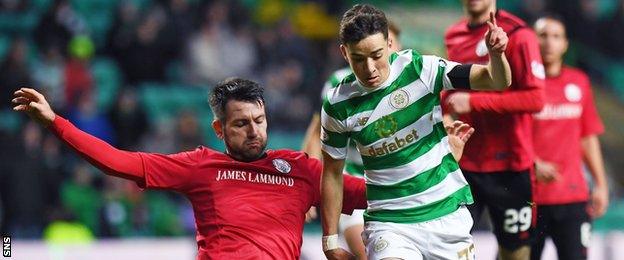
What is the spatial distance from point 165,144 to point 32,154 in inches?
61.2

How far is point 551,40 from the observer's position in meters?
8.41

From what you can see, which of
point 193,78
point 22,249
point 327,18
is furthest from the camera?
point 327,18

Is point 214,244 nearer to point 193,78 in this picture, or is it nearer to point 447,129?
point 447,129

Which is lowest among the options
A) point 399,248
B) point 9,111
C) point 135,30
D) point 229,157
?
point 399,248

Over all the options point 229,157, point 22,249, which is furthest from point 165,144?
point 229,157

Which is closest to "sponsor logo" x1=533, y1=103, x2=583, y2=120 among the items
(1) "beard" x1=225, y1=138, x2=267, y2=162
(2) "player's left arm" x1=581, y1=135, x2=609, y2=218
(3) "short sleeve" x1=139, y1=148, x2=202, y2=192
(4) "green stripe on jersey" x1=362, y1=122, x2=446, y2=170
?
(2) "player's left arm" x1=581, y1=135, x2=609, y2=218

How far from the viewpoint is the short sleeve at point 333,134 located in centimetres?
601

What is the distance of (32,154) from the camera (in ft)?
39.7

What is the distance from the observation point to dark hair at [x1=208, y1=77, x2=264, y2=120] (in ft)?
19.8

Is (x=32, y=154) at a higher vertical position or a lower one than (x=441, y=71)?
higher

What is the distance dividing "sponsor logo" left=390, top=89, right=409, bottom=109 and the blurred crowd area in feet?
22.6

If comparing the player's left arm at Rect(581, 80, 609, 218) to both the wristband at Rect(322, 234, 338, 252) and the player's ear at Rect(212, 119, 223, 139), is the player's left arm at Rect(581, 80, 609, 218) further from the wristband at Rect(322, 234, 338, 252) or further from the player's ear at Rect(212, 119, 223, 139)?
the player's ear at Rect(212, 119, 223, 139)

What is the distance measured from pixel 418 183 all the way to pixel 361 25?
0.83 metres

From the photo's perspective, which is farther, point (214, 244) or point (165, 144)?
point (165, 144)
